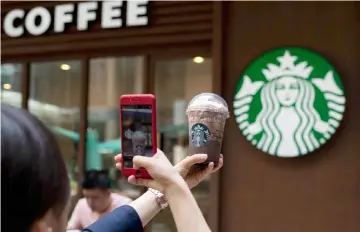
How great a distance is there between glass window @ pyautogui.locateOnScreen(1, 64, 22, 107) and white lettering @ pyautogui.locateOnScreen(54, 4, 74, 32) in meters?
0.67

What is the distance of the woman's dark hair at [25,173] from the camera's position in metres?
0.89

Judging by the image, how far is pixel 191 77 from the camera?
17.7ft

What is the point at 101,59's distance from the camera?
18.9 feet

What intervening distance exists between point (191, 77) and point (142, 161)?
4.18m

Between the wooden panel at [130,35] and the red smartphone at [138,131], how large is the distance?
12.6 ft

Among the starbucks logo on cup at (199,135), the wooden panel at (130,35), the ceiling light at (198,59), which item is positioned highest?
the wooden panel at (130,35)

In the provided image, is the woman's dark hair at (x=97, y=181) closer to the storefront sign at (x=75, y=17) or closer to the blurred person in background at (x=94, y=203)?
the blurred person in background at (x=94, y=203)

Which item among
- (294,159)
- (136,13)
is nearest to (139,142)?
(294,159)

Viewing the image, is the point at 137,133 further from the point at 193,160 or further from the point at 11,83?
the point at 11,83

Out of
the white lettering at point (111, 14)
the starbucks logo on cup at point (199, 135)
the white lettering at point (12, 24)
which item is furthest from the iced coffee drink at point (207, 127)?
the white lettering at point (12, 24)

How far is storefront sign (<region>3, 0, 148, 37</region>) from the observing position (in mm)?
5422

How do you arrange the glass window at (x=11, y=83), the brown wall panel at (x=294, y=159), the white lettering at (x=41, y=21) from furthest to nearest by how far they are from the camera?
1. the glass window at (x=11, y=83)
2. the white lettering at (x=41, y=21)
3. the brown wall panel at (x=294, y=159)

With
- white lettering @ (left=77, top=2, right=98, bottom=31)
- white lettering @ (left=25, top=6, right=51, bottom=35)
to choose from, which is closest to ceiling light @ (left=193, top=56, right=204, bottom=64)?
white lettering @ (left=77, top=2, right=98, bottom=31)

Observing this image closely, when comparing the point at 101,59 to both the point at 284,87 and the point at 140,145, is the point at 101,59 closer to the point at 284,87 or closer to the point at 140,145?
the point at 284,87
